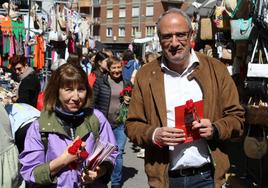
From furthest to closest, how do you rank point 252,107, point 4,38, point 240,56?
point 4,38 < point 240,56 < point 252,107

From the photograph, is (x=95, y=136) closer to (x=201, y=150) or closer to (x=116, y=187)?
(x=201, y=150)

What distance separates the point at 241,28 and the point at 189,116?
3.13 m

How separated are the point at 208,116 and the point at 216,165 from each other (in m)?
0.30

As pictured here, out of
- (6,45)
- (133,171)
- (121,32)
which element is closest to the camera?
(133,171)

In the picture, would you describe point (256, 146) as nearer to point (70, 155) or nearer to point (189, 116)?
point (189, 116)

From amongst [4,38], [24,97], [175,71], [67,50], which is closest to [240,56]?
[24,97]

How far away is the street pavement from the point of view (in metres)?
6.88

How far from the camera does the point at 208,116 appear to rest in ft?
9.02

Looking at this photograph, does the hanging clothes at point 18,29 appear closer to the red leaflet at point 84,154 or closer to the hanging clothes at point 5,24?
the hanging clothes at point 5,24

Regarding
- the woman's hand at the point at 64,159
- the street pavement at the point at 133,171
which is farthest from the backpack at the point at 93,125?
the street pavement at the point at 133,171

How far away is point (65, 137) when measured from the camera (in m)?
2.80

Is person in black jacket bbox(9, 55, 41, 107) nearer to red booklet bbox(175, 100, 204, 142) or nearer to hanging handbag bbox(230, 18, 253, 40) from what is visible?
hanging handbag bbox(230, 18, 253, 40)

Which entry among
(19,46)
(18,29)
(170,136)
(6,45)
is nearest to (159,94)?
(170,136)

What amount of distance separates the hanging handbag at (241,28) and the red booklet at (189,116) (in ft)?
9.69
